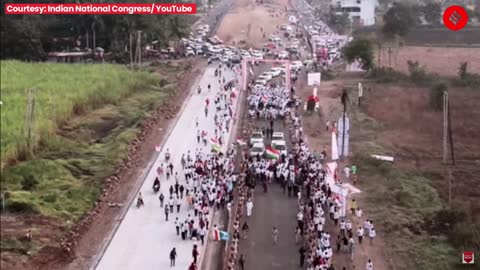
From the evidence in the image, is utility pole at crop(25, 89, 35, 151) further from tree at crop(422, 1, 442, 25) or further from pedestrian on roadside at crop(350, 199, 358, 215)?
tree at crop(422, 1, 442, 25)

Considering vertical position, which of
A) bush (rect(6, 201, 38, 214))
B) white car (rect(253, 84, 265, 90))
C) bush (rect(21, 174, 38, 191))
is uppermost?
white car (rect(253, 84, 265, 90))

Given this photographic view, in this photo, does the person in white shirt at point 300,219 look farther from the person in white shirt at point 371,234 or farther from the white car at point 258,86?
the white car at point 258,86

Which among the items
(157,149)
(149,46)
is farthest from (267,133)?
(149,46)

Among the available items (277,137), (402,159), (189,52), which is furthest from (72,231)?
(189,52)

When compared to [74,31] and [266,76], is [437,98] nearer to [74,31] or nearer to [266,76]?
[266,76]

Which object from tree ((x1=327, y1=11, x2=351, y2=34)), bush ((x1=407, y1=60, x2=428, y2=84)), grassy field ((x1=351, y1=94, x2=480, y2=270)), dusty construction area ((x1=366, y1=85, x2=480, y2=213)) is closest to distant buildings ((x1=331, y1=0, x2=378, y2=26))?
tree ((x1=327, y1=11, x2=351, y2=34))

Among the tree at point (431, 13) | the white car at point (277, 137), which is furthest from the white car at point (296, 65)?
the tree at point (431, 13)

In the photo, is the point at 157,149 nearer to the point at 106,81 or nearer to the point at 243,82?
the point at 106,81
